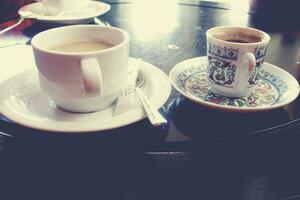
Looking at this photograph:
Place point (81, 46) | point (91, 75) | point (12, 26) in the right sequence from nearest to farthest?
point (91, 75) < point (81, 46) < point (12, 26)

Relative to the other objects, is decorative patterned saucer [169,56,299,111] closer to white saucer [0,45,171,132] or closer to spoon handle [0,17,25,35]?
white saucer [0,45,171,132]

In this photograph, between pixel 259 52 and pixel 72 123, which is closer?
pixel 72 123

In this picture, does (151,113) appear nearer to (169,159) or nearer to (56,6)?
(169,159)

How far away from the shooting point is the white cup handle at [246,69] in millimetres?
524

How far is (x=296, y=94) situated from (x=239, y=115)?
91 mm

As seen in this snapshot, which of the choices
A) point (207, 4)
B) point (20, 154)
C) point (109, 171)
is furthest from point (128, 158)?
point (207, 4)

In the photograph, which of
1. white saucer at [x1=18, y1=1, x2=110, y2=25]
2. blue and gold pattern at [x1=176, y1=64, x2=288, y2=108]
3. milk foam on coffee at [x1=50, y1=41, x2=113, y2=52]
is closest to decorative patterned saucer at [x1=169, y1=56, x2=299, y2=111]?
blue and gold pattern at [x1=176, y1=64, x2=288, y2=108]

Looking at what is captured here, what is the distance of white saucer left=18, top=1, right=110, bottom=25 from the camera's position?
908mm

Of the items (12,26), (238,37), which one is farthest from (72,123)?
(12,26)

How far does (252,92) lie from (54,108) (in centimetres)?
29

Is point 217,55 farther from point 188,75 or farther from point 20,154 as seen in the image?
point 20,154

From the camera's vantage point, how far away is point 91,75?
429 millimetres

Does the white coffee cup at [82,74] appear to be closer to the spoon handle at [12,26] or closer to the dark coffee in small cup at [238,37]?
the dark coffee in small cup at [238,37]

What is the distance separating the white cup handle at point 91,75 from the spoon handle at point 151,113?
2.2 inches
